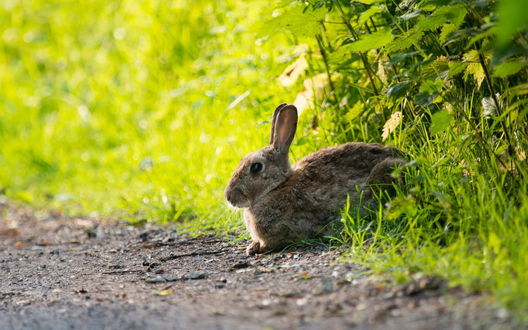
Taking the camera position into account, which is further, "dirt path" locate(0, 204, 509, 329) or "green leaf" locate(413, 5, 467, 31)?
"green leaf" locate(413, 5, 467, 31)

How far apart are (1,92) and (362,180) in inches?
319

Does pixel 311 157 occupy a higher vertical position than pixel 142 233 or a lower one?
higher

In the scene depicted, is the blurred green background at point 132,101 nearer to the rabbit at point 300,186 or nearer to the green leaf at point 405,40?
the rabbit at point 300,186

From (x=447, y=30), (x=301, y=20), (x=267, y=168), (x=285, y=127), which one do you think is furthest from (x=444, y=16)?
(x=267, y=168)

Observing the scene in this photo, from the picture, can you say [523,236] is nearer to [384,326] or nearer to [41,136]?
[384,326]

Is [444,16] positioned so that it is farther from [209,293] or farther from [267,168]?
[209,293]

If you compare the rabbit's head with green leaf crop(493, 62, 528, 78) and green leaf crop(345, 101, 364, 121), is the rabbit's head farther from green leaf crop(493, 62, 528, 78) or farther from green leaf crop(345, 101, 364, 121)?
green leaf crop(493, 62, 528, 78)

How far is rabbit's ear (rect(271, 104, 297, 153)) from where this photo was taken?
4879mm

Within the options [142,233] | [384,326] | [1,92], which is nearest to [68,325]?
[384,326]

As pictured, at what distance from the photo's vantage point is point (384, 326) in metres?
2.86

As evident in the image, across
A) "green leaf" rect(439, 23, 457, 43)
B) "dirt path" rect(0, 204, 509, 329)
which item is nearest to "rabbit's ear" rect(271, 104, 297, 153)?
"dirt path" rect(0, 204, 509, 329)

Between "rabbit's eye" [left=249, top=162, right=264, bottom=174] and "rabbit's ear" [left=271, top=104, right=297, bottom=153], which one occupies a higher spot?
"rabbit's ear" [left=271, top=104, right=297, bottom=153]

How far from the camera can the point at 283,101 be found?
6.10 m

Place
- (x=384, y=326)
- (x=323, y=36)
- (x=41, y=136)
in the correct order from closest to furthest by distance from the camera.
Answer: (x=384, y=326), (x=323, y=36), (x=41, y=136)
